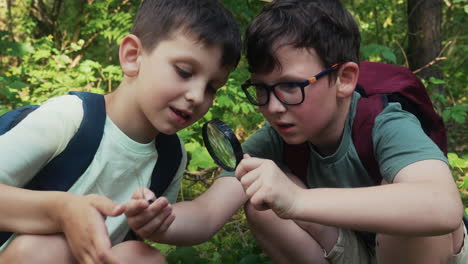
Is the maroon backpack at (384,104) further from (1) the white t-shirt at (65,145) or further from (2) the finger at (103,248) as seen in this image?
(2) the finger at (103,248)

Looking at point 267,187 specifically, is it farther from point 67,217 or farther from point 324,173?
point 324,173

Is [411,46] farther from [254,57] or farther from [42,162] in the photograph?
[42,162]

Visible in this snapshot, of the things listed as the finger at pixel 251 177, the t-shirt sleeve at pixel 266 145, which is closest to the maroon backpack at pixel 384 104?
the t-shirt sleeve at pixel 266 145

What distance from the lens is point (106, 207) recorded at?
1.44 metres

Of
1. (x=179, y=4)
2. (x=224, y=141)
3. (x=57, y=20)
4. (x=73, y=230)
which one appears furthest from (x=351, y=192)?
(x=57, y=20)

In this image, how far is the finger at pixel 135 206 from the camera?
1.47 meters

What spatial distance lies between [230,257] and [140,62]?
1.16 m

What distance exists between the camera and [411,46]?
19.7ft

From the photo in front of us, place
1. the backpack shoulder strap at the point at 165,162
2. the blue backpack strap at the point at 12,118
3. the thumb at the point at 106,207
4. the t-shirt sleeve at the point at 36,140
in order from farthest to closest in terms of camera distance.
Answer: the backpack shoulder strap at the point at 165,162 → the blue backpack strap at the point at 12,118 → the t-shirt sleeve at the point at 36,140 → the thumb at the point at 106,207

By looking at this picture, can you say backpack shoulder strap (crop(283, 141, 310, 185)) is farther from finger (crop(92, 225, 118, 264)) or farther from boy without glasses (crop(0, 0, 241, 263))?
finger (crop(92, 225, 118, 264))

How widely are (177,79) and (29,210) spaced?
70cm

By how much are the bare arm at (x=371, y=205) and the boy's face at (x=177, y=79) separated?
16.5 inches

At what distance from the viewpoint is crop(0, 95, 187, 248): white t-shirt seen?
1.65m

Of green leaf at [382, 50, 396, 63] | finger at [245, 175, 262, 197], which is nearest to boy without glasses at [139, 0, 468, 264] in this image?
finger at [245, 175, 262, 197]
